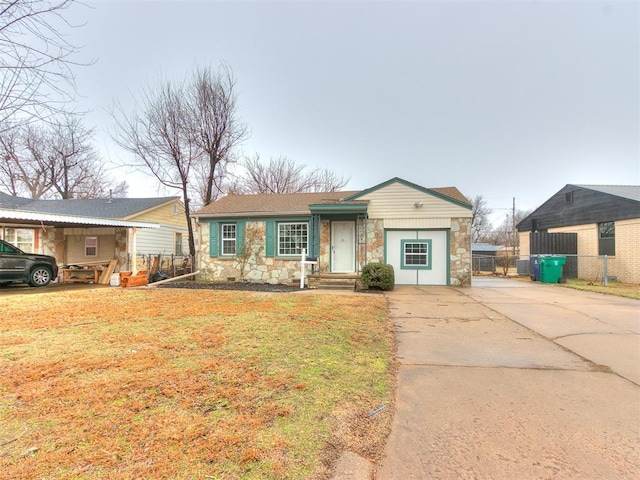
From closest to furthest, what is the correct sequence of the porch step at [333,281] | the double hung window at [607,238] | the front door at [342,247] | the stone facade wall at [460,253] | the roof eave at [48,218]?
the roof eave at [48,218], the porch step at [333,281], the stone facade wall at [460,253], the front door at [342,247], the double hung window at [607,238]

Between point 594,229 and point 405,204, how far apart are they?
1178 centimetres

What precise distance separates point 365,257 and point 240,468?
1105 cm

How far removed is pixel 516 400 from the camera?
9.60ft

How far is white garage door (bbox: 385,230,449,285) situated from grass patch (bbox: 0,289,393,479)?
24.6 ft

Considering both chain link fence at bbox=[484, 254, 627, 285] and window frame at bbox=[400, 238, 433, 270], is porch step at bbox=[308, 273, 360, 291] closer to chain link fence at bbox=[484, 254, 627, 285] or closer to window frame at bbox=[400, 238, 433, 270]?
window frame at bbox=[400, 238, 433, 270]

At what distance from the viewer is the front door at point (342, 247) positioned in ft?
42.2

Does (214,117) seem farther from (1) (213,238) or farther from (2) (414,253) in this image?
(2) (414,253)

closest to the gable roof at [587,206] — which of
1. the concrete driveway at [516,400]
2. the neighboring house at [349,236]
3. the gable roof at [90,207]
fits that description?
the neighboring house at [349,236]

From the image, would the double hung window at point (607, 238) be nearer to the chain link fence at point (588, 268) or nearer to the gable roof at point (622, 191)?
the chain link fence at point (588, 268)

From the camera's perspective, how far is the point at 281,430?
2.20 meters

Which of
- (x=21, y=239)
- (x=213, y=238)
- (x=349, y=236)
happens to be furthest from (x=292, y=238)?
(x=21, y=239)

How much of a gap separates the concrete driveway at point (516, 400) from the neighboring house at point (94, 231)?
13.1 meters

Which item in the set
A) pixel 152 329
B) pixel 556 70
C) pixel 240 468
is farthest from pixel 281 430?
pixel 556 70

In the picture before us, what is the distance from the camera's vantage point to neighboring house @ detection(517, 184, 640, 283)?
1427cm
